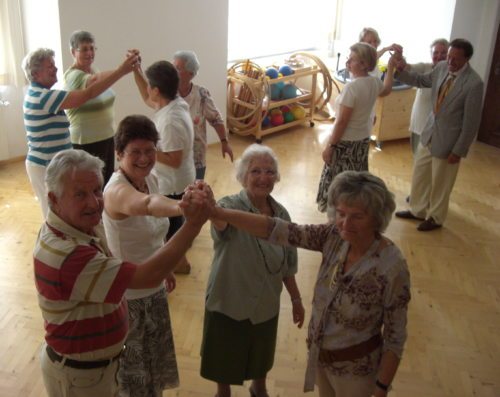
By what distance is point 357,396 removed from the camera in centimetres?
216

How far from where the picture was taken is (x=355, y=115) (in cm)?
432

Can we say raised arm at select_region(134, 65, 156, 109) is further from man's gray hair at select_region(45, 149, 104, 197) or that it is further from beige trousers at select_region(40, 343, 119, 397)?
beige trousers at select_region(40, 343, 119, 397)

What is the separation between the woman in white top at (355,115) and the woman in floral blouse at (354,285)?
226cm

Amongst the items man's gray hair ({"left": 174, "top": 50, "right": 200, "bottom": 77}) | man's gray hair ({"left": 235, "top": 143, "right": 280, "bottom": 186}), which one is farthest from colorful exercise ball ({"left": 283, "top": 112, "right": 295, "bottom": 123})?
man's gray hair ({"left": 235, "top": 143, "right": 280, "bottom": 186})

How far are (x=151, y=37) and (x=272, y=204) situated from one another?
3.99m

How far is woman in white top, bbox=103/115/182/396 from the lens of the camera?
2.35m

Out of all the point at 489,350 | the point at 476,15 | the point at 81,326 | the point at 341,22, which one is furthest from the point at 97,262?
the point at 341,22

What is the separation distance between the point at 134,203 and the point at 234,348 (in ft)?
2.72

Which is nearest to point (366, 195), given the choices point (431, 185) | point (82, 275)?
point (82, 275)

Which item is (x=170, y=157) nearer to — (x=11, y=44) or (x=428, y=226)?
(x=428, y=226)

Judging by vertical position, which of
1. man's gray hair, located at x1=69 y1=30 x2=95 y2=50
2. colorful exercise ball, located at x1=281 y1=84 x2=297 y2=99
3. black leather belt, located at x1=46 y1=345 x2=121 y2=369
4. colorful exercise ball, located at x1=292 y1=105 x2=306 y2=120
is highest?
man's gray hair, located at x1=69 y1=30 x2=95 y2=50

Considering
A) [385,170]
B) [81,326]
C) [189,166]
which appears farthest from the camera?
[385,170]

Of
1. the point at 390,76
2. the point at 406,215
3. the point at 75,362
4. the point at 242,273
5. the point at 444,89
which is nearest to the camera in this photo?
the point at 75,362

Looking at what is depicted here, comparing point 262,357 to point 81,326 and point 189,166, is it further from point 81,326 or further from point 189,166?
point 189,166
